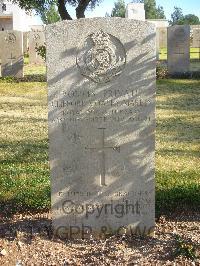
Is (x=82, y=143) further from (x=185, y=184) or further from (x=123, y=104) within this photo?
(x=185, y=184)

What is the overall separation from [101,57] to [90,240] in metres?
1.88

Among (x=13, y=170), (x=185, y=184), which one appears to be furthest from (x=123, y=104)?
(x=13, y=170)

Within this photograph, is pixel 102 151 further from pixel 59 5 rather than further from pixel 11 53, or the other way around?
pixel 59 5

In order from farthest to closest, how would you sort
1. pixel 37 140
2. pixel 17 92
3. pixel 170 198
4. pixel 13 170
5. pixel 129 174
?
1. pixel 17 92
2. pixel 37 140
3. pixel 13 170
4. pixel 170 198
5. pixel 129 174

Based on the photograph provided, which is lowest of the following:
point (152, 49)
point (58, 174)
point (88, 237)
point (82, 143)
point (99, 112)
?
point (88, 237)

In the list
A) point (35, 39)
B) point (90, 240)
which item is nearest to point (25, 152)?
point (90, 240)

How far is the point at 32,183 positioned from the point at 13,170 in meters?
0.75

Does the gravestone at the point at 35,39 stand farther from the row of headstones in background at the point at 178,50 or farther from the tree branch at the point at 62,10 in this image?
the row of headstones in background at the point at 178,50

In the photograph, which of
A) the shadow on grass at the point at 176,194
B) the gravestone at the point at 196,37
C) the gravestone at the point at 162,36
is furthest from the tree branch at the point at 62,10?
the gravestone at the point at 162,36

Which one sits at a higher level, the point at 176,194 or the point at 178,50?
the point at 178,50

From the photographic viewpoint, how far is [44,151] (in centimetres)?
824

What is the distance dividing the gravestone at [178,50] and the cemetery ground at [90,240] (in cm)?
975

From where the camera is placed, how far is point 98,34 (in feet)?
14.4

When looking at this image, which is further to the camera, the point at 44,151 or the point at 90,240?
the point at 44,151
